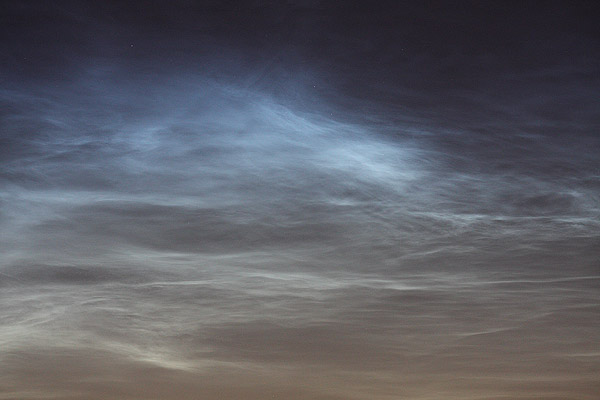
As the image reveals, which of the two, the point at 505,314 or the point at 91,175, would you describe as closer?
the point at 91,175

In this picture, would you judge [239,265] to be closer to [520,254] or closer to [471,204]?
[471,204]

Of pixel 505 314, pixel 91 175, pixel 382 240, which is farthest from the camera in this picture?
pixel 505 314

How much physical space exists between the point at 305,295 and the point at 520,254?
3.88 m

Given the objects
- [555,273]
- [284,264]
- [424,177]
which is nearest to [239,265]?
[284,264]

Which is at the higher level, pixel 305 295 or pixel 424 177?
pixel 424 177

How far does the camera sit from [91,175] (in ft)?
37.7

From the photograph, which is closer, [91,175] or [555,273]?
[91,175]

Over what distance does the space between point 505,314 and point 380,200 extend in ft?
11.5

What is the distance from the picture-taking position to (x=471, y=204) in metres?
11.9

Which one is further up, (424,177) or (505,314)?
(424,177)

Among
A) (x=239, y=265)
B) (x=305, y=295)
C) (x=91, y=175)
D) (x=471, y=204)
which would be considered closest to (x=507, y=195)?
(x=471, y=204)

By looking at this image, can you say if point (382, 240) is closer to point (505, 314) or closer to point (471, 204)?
point (471, 204)

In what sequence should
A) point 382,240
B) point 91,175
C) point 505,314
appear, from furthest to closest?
point 505,314 → point 382,240 → point 91,175

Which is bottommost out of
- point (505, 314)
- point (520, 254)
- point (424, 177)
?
point (505, 314)
